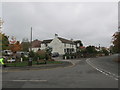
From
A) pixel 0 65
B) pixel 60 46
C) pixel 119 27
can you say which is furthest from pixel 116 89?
pixel 60 46

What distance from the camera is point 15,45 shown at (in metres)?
42.0

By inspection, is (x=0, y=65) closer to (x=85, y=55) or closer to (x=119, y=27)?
(x=119, y=27)

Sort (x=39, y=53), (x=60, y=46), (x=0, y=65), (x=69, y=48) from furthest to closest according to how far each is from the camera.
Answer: (x=69, y=48) < (x=60, y=46) < (x=39, y=53) < (x=0, y=65)

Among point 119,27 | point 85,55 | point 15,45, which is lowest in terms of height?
point 85,55

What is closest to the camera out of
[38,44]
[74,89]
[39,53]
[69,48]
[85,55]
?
[74,89]

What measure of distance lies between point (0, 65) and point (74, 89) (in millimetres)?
15486

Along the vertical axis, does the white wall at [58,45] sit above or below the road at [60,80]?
above

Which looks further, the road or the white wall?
the white wall

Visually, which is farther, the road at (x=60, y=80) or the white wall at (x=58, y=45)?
the white wall at (x=58, y=45)

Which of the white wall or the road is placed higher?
the white wall

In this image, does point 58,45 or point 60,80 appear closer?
point 60,80

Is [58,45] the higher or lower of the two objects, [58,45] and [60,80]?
the higher

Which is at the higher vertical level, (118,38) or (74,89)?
(118,38)

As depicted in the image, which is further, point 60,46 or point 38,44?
point 38,44
